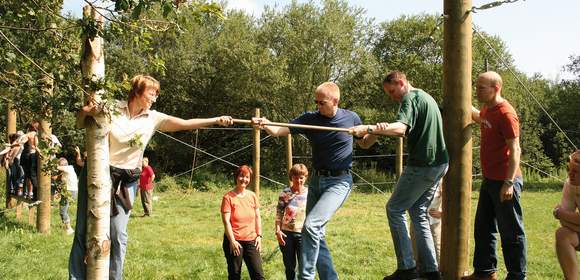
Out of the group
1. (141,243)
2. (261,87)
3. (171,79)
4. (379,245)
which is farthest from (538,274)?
(171,79)

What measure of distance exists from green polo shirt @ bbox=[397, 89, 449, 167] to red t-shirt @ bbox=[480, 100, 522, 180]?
0.47m

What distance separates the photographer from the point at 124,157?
12.2ft

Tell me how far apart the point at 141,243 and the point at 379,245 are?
4.12m

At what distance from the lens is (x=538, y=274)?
6930 millimetres

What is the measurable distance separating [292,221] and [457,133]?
2195mm

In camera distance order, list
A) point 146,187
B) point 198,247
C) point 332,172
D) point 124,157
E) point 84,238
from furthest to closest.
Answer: point 146,187
point 198,247
point 332,172
point 124,157
point 84,238

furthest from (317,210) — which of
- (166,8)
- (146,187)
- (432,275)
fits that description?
(146,187)

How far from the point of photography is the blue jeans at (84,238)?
3.54 metres

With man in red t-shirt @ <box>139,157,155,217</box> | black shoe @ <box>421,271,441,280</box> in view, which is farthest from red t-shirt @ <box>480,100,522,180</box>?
man in red t-shirt @ <box>139,157,155,217</box>

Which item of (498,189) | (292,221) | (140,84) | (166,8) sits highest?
(166,8)

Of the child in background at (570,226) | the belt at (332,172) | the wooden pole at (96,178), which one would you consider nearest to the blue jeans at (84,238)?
the wooden pole at (96,178)

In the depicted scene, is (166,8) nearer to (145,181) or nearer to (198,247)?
(198,247)

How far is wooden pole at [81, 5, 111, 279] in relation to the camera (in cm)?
308

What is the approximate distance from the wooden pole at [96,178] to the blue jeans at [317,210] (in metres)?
1.52
